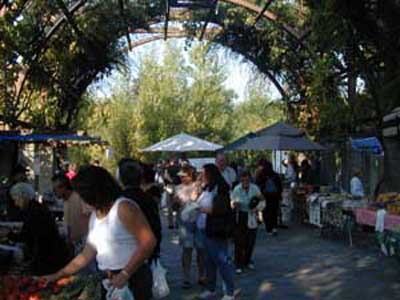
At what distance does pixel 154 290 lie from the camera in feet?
21.1

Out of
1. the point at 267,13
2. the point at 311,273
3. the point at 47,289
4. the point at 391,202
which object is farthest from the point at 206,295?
the point at 267,13

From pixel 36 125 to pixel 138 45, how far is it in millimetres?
9640

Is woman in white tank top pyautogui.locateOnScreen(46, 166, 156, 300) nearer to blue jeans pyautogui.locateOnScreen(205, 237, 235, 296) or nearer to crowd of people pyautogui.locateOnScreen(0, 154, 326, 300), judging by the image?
crowd of people pyautogui.locateOnScreen(0, 154, 326, 300)

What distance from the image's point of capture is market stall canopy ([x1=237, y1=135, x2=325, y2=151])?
19906mm

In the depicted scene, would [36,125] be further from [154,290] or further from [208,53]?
[154,290]

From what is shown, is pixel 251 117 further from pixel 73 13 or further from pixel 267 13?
pixel 73 13

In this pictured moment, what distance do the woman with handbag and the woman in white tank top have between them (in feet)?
14.1

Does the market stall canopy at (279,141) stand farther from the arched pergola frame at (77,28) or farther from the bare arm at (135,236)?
the bare arm at (135,236)


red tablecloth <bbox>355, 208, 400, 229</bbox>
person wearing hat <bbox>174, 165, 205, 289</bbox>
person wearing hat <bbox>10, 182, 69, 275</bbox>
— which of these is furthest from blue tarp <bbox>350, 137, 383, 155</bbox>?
person wearing hat <bbox>10, 182, 69, 275</bbox>

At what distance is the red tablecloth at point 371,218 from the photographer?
11000 millimetres

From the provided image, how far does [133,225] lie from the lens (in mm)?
4754

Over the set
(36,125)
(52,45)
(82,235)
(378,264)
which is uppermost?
(52,45)

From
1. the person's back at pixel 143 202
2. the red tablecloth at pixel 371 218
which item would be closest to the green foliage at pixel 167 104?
the red tablecloth at pixel 371 218

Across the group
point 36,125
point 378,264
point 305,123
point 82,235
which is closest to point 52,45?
point 36,125
